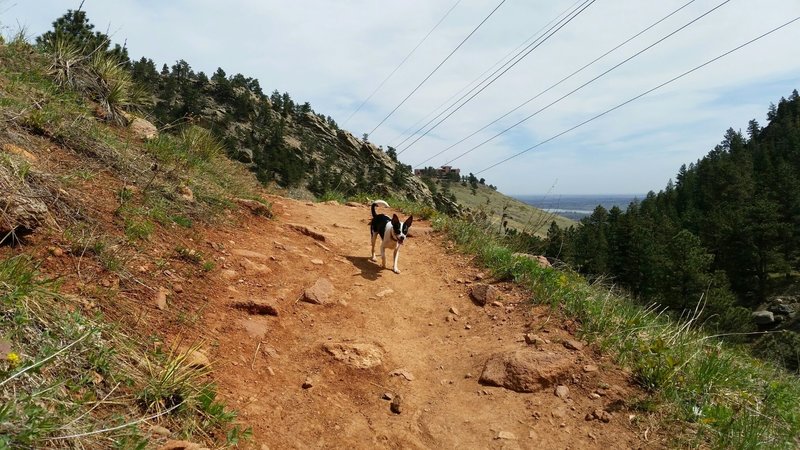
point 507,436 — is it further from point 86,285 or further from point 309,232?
point 309,232

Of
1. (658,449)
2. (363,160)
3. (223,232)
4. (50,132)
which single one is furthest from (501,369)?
(363,160)

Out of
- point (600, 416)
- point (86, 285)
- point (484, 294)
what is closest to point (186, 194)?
point (86, 285)

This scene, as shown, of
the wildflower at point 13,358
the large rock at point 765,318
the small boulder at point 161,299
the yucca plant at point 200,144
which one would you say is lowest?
the large rock at point 765,318

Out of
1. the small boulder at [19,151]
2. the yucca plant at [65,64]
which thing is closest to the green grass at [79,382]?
the small boulder at [19,151]

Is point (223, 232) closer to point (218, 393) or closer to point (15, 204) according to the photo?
point (15, 204)

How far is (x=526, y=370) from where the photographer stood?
14.7 feet

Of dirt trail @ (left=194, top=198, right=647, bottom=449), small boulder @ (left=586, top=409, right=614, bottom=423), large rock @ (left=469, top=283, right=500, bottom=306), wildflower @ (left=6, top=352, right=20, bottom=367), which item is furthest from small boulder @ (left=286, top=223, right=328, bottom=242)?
wildflower @ (left=6, top=352, right=20, bottom=367)

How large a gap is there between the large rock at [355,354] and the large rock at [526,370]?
3.68 feet

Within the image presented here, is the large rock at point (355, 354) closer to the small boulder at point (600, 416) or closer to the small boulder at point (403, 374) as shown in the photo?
the small boulder at point (403, 374)

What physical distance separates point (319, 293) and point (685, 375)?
4.10 meters

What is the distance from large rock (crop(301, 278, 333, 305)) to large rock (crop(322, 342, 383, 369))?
978 mm

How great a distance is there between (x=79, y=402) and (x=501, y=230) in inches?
318

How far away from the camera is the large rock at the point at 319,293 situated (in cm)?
569

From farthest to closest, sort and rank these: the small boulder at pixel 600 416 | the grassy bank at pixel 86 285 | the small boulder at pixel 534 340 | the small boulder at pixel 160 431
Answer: the small boulder at pixel 534 340, the small boulder at pixel 600 416, the small boulder at pixel 160 431, the grassy bank at pixel 86 285
